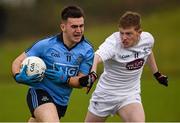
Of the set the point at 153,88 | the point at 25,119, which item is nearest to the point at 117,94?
the point at 25,119

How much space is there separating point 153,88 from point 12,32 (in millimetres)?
7325

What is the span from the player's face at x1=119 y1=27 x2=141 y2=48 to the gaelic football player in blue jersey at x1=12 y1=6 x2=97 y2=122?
46 centimetres

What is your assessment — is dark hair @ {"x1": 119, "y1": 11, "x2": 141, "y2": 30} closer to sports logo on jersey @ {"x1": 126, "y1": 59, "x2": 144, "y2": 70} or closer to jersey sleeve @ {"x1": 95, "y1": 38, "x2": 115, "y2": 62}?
jersey sleeve @ {"x1": 95, "y1": 38, "x2": 115, "y2": 62}

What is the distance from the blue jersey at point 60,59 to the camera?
8.37 meters

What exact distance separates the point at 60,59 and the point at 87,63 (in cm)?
30

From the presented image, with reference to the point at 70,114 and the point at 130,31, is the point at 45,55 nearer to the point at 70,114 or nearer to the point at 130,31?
the point at 130,31

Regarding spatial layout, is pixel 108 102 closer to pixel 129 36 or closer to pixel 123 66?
pixel 123 66

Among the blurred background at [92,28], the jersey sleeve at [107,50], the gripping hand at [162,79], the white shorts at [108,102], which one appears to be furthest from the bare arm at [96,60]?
the blurred background at [92,28]

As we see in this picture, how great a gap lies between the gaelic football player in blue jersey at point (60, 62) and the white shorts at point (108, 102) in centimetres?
79

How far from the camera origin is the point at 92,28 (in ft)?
78.6

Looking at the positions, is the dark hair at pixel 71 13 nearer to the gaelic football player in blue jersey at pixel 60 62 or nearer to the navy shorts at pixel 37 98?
the gaelic football player in blue jersey at pixel 60 62

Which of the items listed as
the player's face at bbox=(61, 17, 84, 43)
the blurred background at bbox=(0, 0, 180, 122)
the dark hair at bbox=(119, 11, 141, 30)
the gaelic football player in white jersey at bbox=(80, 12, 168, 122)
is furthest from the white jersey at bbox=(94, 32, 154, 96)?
the blurred background at bbox=(0, 0, 180, 122)

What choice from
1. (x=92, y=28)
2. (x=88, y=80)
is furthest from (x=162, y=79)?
(x=92, y=28)

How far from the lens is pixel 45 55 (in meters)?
8.39
